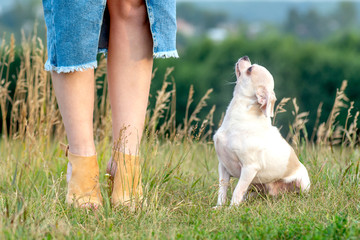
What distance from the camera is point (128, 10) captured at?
2207 millimetres

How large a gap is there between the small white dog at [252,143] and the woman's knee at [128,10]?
2.06 feet

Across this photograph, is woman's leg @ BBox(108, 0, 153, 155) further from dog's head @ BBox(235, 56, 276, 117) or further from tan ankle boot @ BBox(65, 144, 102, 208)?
dog's head @ BBox(235, 56, 276, 117)

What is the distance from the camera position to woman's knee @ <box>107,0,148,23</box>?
2195mm

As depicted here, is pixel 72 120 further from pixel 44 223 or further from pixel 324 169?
pixel 324 169

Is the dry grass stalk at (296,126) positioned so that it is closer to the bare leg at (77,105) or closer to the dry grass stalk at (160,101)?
the dry grass stalk at (160,101)

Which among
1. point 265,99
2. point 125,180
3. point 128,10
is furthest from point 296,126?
point 128,10

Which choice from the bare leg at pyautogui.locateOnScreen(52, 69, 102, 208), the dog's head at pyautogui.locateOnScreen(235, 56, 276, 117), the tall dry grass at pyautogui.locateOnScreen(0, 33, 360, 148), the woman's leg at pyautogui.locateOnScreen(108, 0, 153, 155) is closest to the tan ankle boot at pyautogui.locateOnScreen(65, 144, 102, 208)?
the bare leg at pyautogui.locateOnScreen(52, 69, 102, 208)

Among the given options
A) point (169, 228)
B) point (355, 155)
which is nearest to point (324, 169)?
point (355, 155)

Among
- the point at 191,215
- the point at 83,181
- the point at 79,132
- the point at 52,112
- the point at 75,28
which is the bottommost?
the point at 191,215

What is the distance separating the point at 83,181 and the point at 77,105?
37cm

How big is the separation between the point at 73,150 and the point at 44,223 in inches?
16.9

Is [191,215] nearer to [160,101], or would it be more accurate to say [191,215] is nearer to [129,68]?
[129,68]

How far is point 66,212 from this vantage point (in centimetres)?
222

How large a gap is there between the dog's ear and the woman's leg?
564 millimetres
